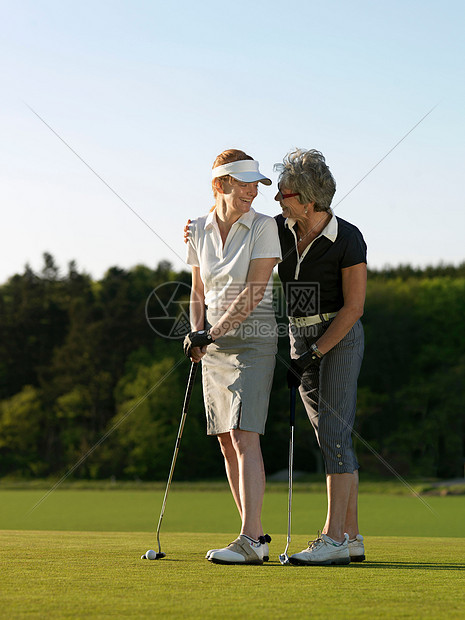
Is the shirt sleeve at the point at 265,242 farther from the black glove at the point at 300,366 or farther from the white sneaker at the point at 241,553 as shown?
the white sneaker at the point at 241,553

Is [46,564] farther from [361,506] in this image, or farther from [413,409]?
[413,409]

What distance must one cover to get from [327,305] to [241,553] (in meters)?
1.38

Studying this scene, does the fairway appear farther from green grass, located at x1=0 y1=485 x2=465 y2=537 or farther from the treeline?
the treeline

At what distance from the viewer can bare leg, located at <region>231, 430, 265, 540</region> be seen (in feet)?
13.6

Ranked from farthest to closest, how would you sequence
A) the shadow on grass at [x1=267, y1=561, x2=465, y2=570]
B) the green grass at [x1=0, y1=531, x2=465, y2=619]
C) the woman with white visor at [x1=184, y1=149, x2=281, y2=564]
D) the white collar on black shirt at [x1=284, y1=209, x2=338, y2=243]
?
the white collar on black shirt at [x1=284, y1=209, x2=338, y2=243], the woman with white visor at [x1=184, y1=149, x2=281, y2=564], the shadow on grass at [x1=267, y1=561, x2=465, y2=570], the green grass at [x1=0, y1=531, x2=465, y2=619]

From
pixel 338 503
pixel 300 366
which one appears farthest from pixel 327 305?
pixel 338 503

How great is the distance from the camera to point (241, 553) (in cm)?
397

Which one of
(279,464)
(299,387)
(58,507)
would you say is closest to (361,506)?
(58,507)

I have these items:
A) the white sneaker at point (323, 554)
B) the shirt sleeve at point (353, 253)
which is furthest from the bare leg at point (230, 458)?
the shirt sleeve at point (353, 253)

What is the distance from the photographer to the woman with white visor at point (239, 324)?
14.0 ft

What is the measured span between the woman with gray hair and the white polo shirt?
0.19 metres

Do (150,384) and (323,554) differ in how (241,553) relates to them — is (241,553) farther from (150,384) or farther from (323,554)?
(150,384)

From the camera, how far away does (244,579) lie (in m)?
3.31

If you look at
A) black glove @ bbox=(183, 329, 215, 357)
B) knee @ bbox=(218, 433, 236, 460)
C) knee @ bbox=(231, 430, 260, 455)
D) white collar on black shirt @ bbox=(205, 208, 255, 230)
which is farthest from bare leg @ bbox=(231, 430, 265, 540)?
white collar on black shirt @ bbox=(205, 208, 255, 230)
